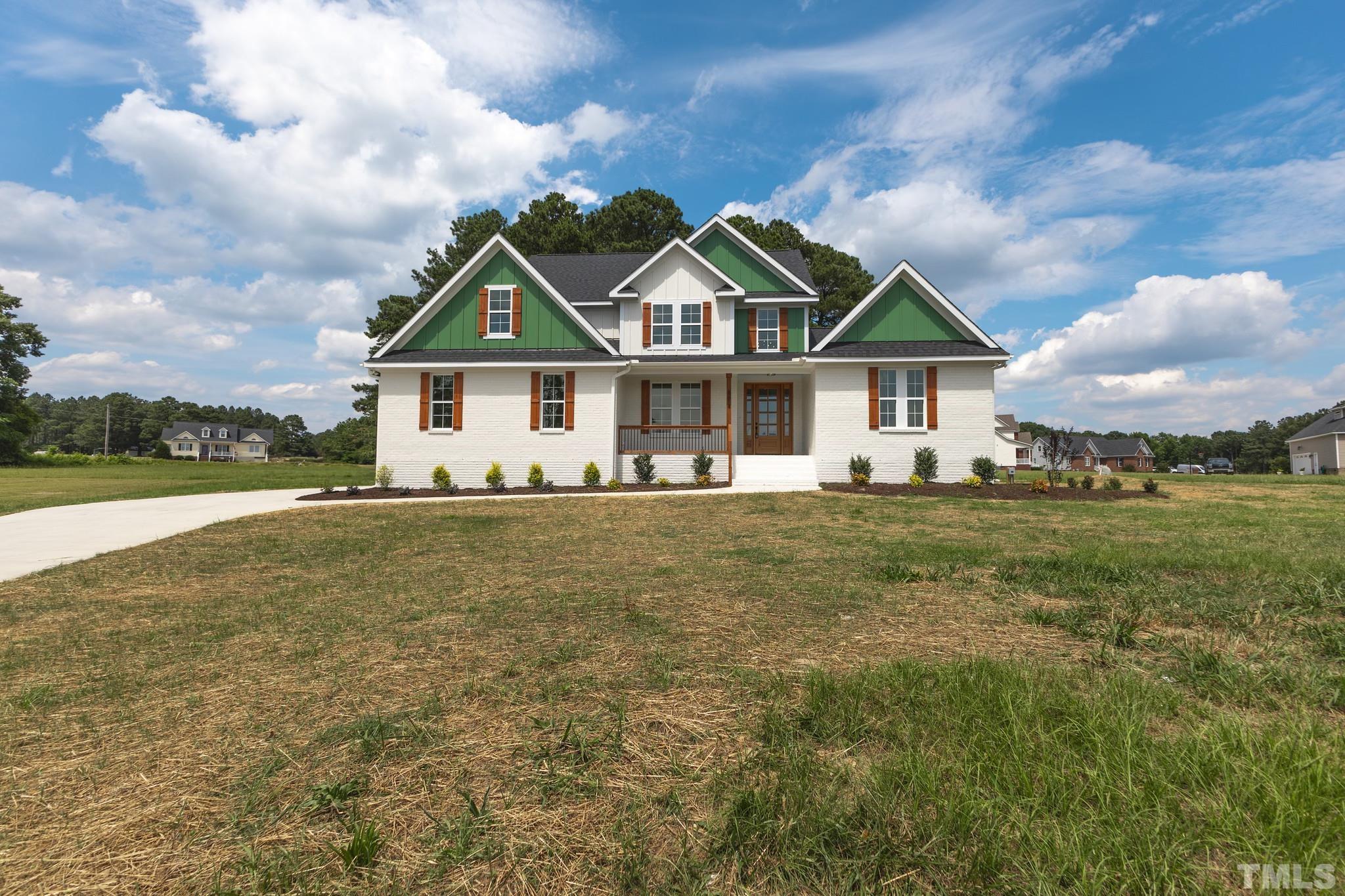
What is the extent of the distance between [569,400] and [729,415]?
490 centimetres

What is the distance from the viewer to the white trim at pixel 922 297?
1747 centimetres

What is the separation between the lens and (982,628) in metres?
4.04

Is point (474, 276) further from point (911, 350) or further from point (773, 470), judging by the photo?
point (911, 350)

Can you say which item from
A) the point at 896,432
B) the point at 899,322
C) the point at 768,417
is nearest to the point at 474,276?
the point at 768,417

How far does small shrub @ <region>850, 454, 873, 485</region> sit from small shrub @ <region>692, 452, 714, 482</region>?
410 centimetres

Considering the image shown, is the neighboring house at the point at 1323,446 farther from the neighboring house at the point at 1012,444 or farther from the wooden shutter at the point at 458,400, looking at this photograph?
the wooden shutter at the point at 458,400

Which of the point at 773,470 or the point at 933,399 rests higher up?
the point at 933,399

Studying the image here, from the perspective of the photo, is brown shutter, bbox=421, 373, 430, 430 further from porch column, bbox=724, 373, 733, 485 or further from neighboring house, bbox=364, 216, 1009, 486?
porch column, bbox=724, 373, 733, 485

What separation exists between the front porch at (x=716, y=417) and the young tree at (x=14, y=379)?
140 feet

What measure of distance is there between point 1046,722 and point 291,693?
3720 millimetres

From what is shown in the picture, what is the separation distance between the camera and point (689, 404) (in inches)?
771

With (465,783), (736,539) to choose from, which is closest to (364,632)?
(465,783)

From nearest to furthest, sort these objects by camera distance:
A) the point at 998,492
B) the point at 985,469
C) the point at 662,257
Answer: the point at 998,492, the point at 985,469, the point at 662,257

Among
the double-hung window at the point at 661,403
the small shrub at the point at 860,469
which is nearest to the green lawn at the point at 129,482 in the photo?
the double-hung window at the point at 661,403
